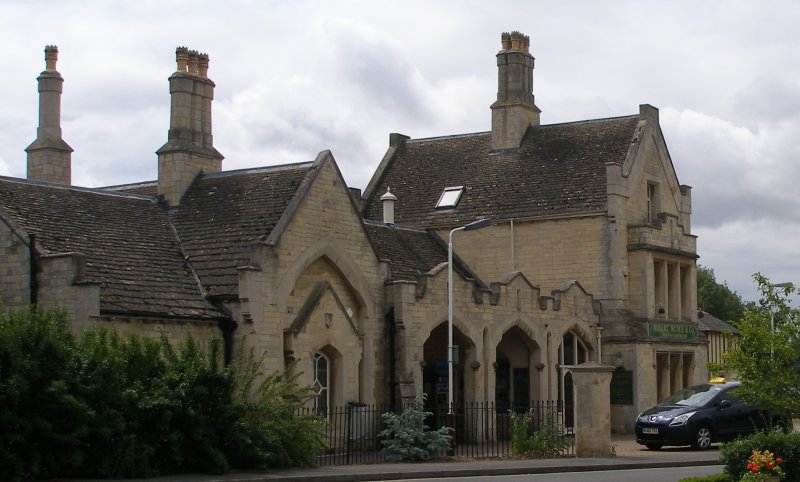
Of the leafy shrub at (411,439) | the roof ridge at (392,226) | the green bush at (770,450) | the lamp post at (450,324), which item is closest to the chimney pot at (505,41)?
the roof ridge at (392,226)

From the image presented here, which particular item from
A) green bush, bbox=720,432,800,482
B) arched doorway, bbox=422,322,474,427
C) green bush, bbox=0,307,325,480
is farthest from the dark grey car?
green bush, bbox=720,432,800,482

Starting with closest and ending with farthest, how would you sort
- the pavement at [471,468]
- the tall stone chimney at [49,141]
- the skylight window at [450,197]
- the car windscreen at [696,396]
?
the pavement at [471,468] < the car windscreen at [696,396] < the tall stone chimney at [49,141] < the skylight window at [450,197]

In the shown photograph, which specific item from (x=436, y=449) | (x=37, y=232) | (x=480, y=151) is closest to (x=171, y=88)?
(x=37, y=232)

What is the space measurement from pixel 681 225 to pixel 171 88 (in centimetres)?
1877

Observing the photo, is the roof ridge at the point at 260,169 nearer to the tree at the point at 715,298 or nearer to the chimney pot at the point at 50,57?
the chimney pot at the point at 50,57

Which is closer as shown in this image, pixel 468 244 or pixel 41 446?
pixel 41 446

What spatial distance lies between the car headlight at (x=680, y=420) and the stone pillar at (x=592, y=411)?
301 cm

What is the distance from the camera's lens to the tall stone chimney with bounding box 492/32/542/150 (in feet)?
139

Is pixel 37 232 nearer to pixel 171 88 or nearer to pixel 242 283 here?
pixel 242 283

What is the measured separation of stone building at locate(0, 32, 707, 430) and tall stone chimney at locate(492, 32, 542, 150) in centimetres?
7

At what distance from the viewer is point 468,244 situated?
4078 centimetres

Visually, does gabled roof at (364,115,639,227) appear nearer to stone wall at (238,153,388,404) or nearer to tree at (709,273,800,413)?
stone wall at (238,153,388,404)

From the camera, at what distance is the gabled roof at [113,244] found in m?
25.7

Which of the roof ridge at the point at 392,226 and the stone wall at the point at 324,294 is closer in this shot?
the stone wall at the point at 324,294
